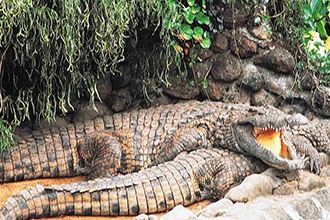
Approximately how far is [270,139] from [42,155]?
69.4 inches

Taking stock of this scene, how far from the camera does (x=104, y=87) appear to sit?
5113 millimetres

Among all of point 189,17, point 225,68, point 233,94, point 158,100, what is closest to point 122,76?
point 158,100

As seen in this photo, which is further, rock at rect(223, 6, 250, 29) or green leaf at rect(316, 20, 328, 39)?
green leaf at rect(316, 20, 328, 39)

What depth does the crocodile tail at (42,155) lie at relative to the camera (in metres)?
4.61

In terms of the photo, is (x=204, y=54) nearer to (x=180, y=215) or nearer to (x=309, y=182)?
(x=309, y=182)

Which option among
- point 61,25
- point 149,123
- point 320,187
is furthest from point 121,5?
point 320,187

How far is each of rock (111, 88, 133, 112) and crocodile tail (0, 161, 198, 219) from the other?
3.17 ft

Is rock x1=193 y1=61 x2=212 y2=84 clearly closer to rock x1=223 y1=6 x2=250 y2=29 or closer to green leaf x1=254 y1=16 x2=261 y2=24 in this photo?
rock x1=223 y1=6 x2=250 y2=29

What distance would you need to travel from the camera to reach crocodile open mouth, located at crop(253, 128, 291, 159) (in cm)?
457

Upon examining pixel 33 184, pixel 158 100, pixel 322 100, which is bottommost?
pixel 33 184

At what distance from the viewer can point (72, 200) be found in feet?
13.1

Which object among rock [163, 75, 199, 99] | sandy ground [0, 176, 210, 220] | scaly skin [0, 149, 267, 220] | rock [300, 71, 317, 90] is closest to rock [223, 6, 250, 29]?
rock [163, 75, 199, 99]

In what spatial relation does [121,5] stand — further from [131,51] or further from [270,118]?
[270,118]

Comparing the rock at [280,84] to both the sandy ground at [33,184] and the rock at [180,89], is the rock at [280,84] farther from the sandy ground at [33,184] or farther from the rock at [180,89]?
the sandy ground at [33,184]
